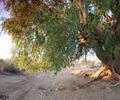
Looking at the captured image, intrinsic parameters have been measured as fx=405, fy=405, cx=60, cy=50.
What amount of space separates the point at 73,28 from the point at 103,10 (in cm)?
152

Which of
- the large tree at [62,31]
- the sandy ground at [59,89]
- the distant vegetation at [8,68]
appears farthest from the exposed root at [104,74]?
the distant vegetation at [8,68]

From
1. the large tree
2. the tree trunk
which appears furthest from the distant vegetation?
the tree trunk

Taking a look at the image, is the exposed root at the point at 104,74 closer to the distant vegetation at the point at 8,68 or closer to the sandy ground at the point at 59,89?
the sandy ground at the point at 59,89

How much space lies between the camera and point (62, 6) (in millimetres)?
13406

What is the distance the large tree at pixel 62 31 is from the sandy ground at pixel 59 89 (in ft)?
3.47

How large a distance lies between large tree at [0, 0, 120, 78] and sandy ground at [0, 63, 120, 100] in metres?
1.06

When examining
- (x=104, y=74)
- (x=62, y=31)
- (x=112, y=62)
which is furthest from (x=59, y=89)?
(x=62, y=31)

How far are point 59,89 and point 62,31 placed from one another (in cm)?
461

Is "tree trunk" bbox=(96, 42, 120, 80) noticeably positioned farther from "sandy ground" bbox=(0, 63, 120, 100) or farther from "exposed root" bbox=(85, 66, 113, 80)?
"exposed root" bbox=(85, 66, 113, 80)

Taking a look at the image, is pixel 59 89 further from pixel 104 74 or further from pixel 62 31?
pixel 62 31

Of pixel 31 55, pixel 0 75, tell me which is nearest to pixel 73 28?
pixel 31 55

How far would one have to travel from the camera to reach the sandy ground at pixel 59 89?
15272 mm

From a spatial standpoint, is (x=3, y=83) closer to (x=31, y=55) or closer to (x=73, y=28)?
(x=31, y=55)

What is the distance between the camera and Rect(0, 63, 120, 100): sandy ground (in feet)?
50.1
